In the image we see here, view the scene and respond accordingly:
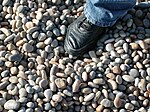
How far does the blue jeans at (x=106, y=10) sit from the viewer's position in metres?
1.58

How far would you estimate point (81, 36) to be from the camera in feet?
5.67

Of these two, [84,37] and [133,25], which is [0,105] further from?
[133,25]

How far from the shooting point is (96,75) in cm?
166

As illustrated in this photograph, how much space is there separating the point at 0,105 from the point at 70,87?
0.27m

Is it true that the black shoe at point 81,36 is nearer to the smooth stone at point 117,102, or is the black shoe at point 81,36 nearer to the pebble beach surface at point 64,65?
the pebble beach surface at point 64,65

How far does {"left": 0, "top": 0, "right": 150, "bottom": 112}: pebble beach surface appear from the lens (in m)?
1.61

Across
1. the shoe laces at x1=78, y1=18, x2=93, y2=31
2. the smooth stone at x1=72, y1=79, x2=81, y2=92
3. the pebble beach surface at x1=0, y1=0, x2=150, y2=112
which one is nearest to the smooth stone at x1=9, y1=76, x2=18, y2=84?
the pebble beach surface at x1=0, y1=0, x2=150, y2=112

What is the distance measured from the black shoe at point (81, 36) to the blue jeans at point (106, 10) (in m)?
0.05

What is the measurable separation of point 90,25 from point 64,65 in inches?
7.4

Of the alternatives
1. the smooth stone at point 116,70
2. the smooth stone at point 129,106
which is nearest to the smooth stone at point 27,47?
the smooth stone at point 116,70

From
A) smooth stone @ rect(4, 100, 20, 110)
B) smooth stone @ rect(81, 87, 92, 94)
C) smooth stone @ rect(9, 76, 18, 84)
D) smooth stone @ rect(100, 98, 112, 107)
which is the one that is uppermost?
smooth stone @ rect(9, 76, 18, 84)

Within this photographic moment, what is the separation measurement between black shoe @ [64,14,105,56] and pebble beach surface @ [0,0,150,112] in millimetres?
33

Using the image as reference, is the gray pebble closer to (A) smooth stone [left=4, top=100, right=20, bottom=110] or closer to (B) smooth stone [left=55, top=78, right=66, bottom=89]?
(B) smooth stone [left=55, top=78, right=66, bottom=89]

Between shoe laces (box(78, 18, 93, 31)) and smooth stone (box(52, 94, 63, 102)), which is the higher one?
shoe laces (box(78, 18, 93, 31))
